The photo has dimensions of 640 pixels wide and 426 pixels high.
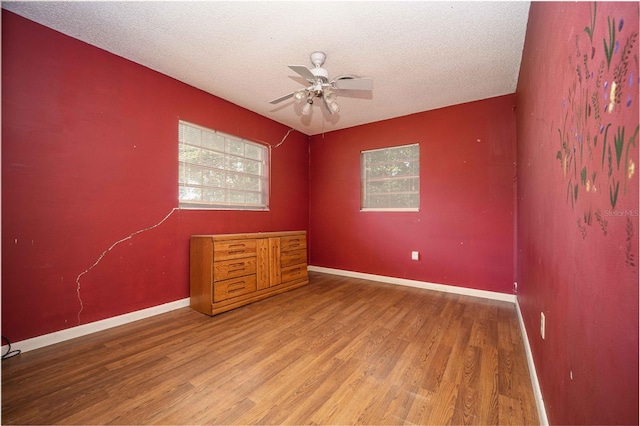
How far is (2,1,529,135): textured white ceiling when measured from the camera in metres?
1.86

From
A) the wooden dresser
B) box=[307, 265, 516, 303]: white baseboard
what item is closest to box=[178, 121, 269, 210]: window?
the wooden dresser

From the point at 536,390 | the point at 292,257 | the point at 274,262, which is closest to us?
the point at 536,390

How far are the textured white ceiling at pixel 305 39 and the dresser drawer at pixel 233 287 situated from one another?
7.27 feet

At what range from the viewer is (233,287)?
9.36ft

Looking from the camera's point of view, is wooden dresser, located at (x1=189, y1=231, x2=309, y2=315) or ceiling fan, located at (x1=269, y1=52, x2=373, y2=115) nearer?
ceiling fan, located at (x1=269, y1=52, x2=373, y2=115)

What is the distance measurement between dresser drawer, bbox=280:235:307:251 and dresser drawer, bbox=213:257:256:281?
0.50 metres

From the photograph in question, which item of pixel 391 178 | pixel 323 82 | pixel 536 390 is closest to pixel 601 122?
pixel 536 390

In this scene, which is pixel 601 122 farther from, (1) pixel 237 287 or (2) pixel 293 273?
(2) pixel 293 273

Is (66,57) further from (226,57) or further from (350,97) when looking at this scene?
(350,97)

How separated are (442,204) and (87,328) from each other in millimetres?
4026

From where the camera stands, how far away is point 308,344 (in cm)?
204

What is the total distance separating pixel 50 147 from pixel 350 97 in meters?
2.96

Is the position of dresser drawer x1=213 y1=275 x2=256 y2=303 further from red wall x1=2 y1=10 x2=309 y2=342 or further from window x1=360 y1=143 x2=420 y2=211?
window x1=360 y1=143 x2=420 y2=211

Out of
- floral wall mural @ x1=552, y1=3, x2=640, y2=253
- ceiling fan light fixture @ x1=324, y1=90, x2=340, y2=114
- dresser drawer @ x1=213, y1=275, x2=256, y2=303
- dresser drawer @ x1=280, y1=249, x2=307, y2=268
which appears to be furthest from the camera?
dresser drawer @ x1=280, y1=249, x2=307, y2=268
